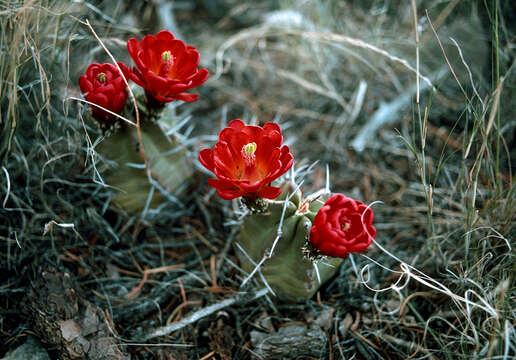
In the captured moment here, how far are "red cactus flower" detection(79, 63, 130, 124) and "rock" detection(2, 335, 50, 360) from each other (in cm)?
67

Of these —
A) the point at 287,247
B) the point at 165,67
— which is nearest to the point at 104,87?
the point at 165,67

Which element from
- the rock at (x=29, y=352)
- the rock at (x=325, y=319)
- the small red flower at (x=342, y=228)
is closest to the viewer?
the small red flower at (x=342, y=228)

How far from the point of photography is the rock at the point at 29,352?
1.14 metres

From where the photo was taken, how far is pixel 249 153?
108 centimetres

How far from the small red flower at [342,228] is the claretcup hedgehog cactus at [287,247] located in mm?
99

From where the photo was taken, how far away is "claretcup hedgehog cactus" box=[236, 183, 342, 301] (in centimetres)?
120

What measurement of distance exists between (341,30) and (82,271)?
1666 mm

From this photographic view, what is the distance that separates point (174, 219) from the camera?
166 centimetres

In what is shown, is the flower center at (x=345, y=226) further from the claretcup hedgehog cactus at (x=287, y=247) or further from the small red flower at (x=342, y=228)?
the claretcup hedgehog cactus at (x=287, y=247)

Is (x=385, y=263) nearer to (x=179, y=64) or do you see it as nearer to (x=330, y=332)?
(x=330, y=332)

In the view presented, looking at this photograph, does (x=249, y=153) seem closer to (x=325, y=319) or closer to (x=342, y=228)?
(x=342, y=228)

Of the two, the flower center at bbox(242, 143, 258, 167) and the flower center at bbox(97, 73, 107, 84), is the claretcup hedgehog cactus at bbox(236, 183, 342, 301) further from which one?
the flower center at bbox(97, 73, 107, 84)

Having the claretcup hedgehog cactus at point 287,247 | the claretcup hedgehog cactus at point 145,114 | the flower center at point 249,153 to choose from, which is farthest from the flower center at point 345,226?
the claretcup hedgehog cactus at point 145,114

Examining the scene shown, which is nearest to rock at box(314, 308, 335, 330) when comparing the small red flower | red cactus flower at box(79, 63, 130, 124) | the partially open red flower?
the small red flower
